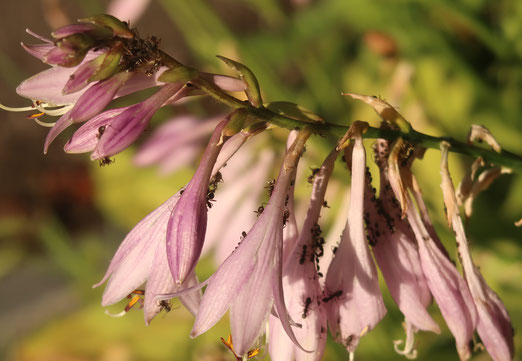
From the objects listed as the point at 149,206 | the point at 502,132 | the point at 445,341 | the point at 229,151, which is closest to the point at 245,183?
the point at 229,151

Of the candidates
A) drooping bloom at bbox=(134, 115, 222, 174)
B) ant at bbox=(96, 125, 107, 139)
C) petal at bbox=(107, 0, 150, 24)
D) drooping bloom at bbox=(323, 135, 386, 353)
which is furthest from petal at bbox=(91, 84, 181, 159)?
petal at bbox=(107, 0, 150, 24)

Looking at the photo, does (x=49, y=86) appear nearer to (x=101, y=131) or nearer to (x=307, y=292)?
(x=101, y=131)

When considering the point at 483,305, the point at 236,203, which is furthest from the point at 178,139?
the point at 483,305

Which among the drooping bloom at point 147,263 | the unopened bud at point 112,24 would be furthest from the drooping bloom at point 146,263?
the unopened bud at point 112,24

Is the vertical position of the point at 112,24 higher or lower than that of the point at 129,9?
lower

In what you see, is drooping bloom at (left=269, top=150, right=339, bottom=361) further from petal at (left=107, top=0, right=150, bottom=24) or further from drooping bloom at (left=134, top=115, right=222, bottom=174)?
petal at (left=107, top=0, right=150, bottom=24)

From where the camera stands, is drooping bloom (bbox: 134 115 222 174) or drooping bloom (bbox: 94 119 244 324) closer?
drooping bloom (bbox: 94 119 244 324)
